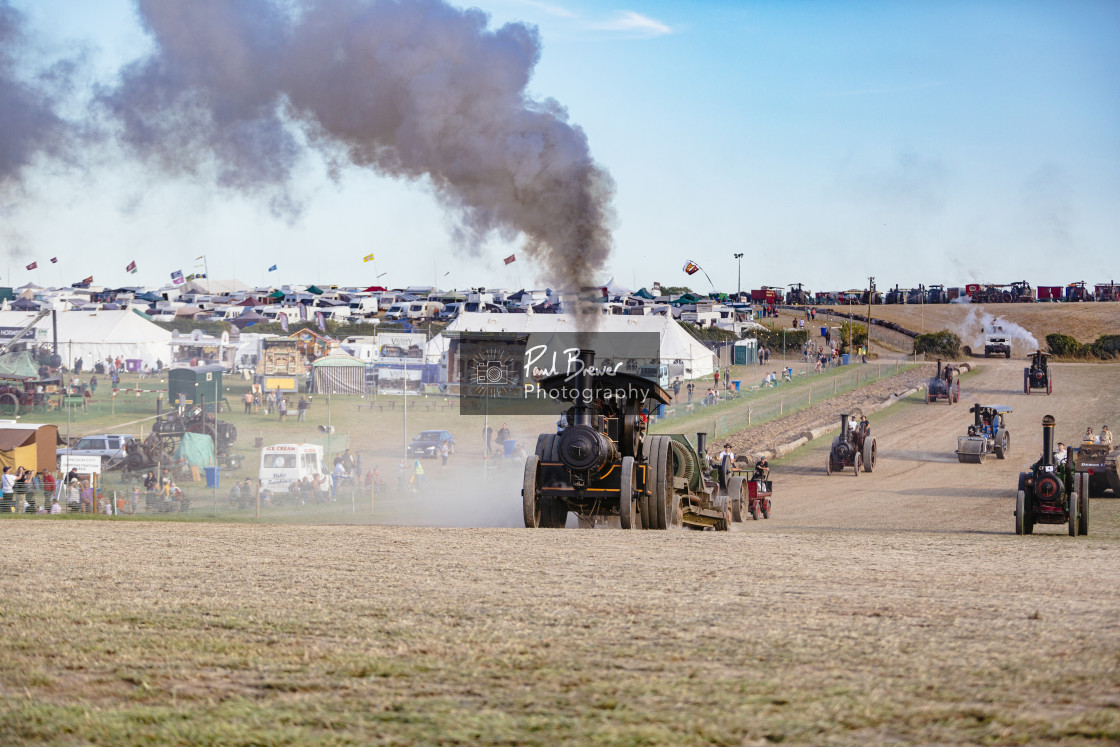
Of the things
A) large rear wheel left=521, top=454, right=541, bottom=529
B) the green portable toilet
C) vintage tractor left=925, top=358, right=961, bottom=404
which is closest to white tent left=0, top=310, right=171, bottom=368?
the green portable toilet

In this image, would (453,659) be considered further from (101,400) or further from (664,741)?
(101,400)

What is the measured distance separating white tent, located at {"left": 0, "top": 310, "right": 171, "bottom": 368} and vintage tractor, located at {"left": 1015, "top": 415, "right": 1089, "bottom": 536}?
133ft

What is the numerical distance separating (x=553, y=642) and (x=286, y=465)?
20.6 metres

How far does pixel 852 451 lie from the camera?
94.0 ft

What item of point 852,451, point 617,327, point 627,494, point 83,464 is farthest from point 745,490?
point 617,327

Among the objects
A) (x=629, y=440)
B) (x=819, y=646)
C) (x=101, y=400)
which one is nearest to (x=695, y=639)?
(x=819, y=646)

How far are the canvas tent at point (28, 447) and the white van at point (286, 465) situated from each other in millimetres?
4745

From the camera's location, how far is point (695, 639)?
587 cm

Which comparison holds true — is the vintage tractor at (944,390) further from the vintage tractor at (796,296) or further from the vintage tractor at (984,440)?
the vintage tractor at (796,296)

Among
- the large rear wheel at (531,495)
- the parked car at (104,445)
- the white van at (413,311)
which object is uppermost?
the white van at (413,311)

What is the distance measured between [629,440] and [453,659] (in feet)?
29.8

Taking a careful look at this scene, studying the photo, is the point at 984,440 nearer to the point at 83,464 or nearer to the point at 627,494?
the point at 627,494

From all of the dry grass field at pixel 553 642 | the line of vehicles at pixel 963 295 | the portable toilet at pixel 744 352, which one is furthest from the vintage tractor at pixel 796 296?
the dry grass field at pixel 553 642

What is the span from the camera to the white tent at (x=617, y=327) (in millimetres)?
45688
